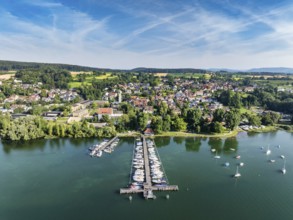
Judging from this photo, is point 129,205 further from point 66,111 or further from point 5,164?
point 66,111

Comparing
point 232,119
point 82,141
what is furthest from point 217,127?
point 82,141

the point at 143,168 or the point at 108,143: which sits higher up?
the point at 108,143

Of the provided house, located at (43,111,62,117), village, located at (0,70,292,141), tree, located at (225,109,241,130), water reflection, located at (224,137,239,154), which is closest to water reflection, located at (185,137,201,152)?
village, located at (0,70,292,141)

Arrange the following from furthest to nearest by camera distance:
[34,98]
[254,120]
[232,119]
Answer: [34,98]
[254,120]
[232,119]

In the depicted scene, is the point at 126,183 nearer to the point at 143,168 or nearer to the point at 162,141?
the point at 143,168

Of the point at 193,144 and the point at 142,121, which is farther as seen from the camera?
the point at 142,121

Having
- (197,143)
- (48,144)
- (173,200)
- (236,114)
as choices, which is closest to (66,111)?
(48,144)

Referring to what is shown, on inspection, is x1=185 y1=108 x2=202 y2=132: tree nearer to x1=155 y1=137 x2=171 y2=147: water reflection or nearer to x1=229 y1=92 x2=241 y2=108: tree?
x1=155 y1=137 x2=171 y2=147: water reflection
